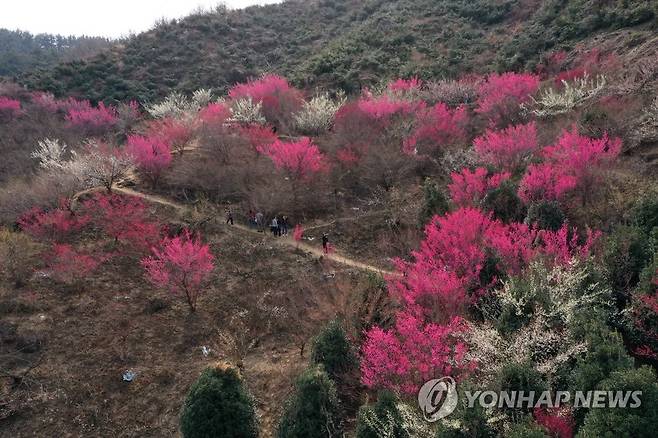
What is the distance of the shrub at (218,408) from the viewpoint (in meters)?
12.1

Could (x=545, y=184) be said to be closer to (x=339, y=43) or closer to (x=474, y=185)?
(x=474, y=185)

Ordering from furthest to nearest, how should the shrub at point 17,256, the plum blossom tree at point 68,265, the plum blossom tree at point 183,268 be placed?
the plum blossom tree at point 68,265 < the shrub at point 17,256 < the plum blossom tree at point 183,268

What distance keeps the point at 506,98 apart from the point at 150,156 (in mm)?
24117

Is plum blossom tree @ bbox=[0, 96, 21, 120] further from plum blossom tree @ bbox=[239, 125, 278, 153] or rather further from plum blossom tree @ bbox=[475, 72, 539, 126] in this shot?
plum blossom tree @ bbox=[475, 72, 539, 126]

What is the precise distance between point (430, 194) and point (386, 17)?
47292mm

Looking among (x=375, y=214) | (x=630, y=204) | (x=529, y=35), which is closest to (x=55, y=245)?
(x=375, y=214)

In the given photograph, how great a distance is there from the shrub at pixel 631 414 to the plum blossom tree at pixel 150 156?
27.7m

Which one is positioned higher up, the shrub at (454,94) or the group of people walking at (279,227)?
the shrub at (454,94)

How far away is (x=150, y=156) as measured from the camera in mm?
29281

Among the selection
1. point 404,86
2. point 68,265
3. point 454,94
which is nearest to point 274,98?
point 404,86

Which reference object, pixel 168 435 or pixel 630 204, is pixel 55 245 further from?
pixel 630 204

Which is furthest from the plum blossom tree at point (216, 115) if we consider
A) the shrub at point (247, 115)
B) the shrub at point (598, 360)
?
the shrub at point (598, 360)

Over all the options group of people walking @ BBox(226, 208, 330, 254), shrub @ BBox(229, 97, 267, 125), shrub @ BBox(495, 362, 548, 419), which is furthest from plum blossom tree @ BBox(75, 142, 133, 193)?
shrub @ BBox(495, 362, 548, 419)

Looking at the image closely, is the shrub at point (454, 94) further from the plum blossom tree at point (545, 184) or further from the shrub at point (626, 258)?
the shrub at point (626, 258)
